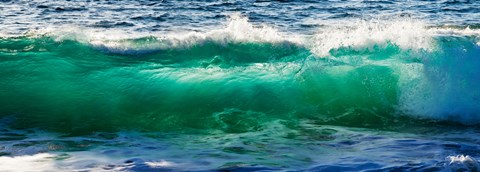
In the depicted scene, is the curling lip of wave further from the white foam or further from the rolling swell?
the rolling swell

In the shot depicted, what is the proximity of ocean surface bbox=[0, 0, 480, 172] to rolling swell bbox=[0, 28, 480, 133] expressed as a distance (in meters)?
0.02

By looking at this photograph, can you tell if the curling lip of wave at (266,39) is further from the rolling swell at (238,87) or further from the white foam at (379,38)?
the rolling swell at (238,87)

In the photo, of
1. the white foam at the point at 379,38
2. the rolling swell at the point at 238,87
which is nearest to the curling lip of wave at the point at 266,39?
the white foam at the point at 379,38

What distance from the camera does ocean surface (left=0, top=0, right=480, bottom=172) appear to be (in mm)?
6918

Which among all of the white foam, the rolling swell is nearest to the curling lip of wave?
the white foam

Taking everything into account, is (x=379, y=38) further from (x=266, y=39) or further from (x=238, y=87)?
(x=238, y=87)

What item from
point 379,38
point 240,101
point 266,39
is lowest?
point 240,101

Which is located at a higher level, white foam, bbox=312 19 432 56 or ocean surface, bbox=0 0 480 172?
white foam, bbox=312 19 432 56

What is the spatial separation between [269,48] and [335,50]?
1.61m

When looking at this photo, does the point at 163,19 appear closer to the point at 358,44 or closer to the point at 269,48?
the point at 269,48

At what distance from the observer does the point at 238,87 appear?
10.3 meters

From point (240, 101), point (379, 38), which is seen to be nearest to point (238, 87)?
point (240, 101)

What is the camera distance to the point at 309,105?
975 cm

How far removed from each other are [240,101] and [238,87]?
50cm
